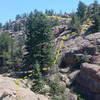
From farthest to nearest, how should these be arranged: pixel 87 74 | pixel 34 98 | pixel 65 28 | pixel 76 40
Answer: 1. pixel 65 28
2. pixel 76 40
3. pixel 87 74
4. pixel 34 98

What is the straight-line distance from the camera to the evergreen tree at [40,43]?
53.6 m

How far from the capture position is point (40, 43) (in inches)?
2179

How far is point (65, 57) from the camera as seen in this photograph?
55.9 m

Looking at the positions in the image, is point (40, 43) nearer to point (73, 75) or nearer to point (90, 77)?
point (73, 75)

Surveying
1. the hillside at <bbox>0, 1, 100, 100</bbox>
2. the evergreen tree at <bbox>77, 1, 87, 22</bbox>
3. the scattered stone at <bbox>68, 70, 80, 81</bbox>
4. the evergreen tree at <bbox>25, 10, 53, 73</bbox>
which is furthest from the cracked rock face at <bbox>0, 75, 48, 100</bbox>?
the evergreen tree at <bbox>77, 1, 87, 22</bbox>

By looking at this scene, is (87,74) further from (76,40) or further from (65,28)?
(65,28)

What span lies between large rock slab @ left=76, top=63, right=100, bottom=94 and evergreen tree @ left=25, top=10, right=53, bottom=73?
22.9 feet

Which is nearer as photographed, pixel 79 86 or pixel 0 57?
pixel 79 86

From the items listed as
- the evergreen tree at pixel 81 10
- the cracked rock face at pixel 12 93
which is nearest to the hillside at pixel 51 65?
the cracked rock face at pixel 12 93

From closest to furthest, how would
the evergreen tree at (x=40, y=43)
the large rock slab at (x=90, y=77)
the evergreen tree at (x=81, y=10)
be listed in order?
the large rock slab at (x=90, y=77) → the evergreen tree at (x=40, y=43) → the evergreen tree at (x=81, y=10)

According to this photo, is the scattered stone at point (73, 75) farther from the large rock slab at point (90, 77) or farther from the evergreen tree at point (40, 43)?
the evergreen tree at point (40, 43)

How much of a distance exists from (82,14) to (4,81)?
47.0 metres

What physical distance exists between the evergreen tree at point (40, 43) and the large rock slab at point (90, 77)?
6.99m

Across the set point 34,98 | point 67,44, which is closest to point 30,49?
point 67,44
